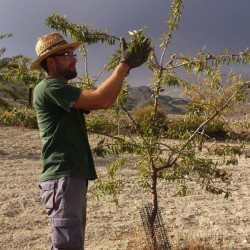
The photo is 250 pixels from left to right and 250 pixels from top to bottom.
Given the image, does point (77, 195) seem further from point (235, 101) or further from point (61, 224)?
point (235, 101)

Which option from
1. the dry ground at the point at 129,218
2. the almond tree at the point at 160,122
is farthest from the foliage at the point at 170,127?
the dry ground at the point at 129,218

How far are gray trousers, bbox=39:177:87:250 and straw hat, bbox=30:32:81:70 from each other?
853 millimetres

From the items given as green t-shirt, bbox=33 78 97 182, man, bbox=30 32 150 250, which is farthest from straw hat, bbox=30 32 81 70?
green t-shirt, bbox=33 78 97 182

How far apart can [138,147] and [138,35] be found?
1.29 m

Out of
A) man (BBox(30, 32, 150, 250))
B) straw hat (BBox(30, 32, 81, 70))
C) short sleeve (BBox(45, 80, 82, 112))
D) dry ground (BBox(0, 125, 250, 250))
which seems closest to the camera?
short sleeve (BBox(45, 80, 82, 112))

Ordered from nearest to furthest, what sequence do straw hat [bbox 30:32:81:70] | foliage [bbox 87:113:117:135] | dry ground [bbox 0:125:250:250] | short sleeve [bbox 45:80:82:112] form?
1. short sleeve [bbox 45:80:82:112]
2. straw hat [bbox 30:32:81:70]
3. foliage [bbox 87:113:117:135]
4. dry ground [bbox 0:125:250:250]

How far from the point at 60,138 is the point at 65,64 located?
524 millimetres

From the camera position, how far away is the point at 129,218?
6.90 m

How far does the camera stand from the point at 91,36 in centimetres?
420

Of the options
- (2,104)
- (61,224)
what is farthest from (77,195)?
(2,104)

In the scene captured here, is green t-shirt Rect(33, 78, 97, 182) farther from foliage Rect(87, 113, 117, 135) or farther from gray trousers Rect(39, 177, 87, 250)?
foliage Rect(87, 113, 117, 135)

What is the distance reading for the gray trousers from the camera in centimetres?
321

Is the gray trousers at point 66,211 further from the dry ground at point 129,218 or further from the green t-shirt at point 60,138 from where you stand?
the dry ground at point 129,218

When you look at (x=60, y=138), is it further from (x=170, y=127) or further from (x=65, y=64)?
(x=170, y=127)
